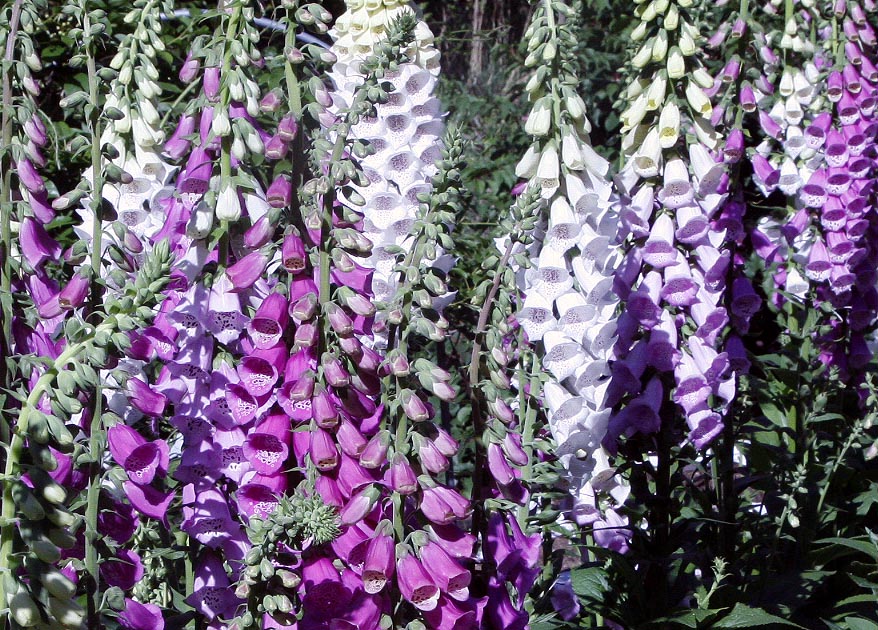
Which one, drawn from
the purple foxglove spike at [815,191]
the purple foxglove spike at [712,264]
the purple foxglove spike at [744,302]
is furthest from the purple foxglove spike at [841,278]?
the purple foxglove spike at [712,264]

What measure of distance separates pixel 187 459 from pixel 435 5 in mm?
9663

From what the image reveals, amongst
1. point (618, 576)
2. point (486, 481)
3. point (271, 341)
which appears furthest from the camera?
point (618, 576)

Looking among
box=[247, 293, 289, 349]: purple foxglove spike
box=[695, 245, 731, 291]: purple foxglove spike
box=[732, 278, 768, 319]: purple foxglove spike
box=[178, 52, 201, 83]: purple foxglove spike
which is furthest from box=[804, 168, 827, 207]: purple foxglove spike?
box=[247, 293, 289, 349]: purple foxglove spike

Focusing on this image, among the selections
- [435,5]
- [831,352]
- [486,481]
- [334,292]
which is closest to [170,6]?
[334,292]

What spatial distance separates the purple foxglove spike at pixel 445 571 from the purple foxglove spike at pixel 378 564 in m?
0.06

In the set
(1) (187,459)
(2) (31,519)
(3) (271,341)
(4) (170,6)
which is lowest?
(1) (187,459)

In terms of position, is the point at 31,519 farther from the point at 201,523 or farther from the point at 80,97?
the point at 80,97

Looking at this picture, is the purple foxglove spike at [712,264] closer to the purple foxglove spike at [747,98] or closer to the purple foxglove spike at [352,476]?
the purple foxglove spike at [747,98]

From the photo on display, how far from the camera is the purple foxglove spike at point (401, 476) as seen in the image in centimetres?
149

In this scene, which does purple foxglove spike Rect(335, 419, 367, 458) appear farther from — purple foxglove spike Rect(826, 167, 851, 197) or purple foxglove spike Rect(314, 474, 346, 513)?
purple foxglove spike Rect(826, 167, 851, 197)

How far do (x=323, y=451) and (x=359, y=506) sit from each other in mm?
110

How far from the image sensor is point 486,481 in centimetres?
180

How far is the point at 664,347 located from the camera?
8.70 feet

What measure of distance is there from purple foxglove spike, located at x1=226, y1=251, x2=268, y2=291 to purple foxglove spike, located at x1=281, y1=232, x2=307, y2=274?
3.9 inches
